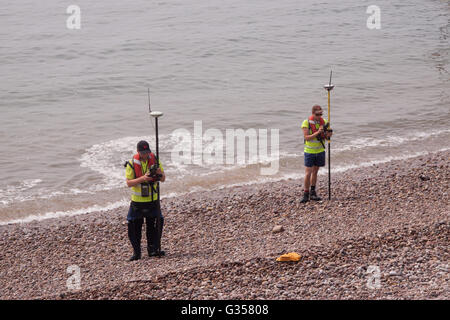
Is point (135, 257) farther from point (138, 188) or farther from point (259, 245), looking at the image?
point (259, 245)

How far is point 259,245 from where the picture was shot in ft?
31.4

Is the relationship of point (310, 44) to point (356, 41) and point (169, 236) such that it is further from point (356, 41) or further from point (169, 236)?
point (169, 236)

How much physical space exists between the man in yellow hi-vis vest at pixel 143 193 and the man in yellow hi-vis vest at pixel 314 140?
3.11 meters

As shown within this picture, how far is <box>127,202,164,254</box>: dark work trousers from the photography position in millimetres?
9062

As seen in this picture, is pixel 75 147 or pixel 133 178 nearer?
pixel 133 178

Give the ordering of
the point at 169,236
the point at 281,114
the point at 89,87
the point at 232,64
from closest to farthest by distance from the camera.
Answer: the point at 169,236
the point at 281,114
the point at 89,87
the point at 232,64

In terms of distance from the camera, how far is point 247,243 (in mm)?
9812

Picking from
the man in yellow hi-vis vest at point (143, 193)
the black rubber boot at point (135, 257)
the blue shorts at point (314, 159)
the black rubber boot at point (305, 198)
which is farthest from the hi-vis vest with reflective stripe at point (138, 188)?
the black rubber boot at point (305, 198)

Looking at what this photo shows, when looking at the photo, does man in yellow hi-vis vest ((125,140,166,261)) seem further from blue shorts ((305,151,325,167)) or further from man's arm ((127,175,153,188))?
blue shorts ((305,151,325,167))

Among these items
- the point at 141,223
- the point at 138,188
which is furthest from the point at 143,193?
the point at 141,223

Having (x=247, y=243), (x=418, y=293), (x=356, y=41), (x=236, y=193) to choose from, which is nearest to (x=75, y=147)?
(x=236, y=193)

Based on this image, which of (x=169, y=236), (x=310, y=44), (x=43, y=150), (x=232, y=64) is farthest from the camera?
(x=310, y=44)

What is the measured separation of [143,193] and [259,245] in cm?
199
